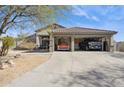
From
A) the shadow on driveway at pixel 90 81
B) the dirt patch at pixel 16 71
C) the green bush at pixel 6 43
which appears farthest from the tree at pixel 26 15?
the shadow on driveway at pixel 90 81

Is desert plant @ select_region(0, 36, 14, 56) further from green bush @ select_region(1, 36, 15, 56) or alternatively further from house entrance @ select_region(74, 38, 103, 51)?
house entrance @ select_region(74, 38, 103, 51)

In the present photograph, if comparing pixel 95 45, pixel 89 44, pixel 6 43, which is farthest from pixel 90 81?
pixel 89 44

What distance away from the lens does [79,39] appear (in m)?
25.9

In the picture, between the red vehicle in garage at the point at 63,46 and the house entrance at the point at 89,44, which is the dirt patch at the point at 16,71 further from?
the house entrance at the point at 89,44

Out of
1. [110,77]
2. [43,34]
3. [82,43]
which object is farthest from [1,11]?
[43,34]

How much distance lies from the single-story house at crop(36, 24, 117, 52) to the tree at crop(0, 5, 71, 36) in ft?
23.9

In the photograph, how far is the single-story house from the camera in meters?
23.1

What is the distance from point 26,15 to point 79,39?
1290 cm

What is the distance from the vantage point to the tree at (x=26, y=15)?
40.5ft

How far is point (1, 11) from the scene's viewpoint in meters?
12.5

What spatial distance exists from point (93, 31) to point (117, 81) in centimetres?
1536

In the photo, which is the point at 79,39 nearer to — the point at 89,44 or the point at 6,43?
the point at 89,44

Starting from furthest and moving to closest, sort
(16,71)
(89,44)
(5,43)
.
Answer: (89,44), (5,43), (16,71)
